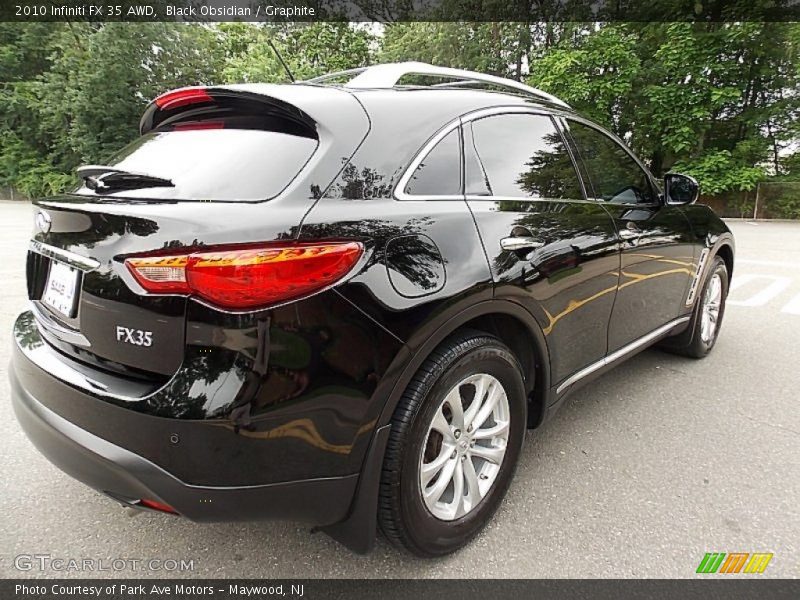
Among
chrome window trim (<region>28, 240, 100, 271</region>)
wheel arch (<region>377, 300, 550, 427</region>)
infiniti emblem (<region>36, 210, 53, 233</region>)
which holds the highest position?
infiniti emblem (<region>36, 210, 53, 233</region>)

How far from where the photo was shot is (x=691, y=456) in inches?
104

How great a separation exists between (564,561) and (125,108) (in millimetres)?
26986

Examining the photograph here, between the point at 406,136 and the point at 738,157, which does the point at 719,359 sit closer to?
the point at 406,136

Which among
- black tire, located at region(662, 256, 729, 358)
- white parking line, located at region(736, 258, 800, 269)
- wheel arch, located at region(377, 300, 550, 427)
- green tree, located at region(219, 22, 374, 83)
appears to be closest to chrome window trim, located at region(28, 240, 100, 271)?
wheel arch, located at region(377, 300, 550, 427)

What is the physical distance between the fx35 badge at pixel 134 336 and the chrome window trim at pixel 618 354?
5.69 ft

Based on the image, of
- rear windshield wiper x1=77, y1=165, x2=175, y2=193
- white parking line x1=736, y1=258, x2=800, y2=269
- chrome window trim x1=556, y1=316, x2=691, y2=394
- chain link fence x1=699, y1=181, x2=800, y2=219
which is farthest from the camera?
Result: chain link fence x1=699, y1=181, x2=800, y2=219

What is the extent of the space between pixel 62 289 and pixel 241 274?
80 centimetres

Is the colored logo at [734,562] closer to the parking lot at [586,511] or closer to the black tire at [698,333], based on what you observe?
the parking lot at [586,511]

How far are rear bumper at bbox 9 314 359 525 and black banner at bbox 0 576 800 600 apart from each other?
1.27 feet

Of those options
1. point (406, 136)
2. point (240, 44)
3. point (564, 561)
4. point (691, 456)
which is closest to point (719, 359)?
point (691, 456)

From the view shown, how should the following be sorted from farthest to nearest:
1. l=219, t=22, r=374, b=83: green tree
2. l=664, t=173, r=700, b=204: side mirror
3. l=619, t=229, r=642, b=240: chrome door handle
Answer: l=219, t=22, r=374, b=83: green tree < l=664, t=173, r=700, b=204: side mirror < l=619, t=229, r=642, b=240: chrome door handle

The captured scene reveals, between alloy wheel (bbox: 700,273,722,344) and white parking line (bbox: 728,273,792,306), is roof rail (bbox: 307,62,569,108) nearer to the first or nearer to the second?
alloy wheel (bbox: 700,273,722,344)

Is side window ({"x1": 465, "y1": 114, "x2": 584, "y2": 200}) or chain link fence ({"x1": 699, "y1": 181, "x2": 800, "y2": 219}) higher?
chain link fence ({"x1": 699, "y1": 181, "x2": 800, "y2": 219})

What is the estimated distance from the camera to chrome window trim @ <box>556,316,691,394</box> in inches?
98.3
